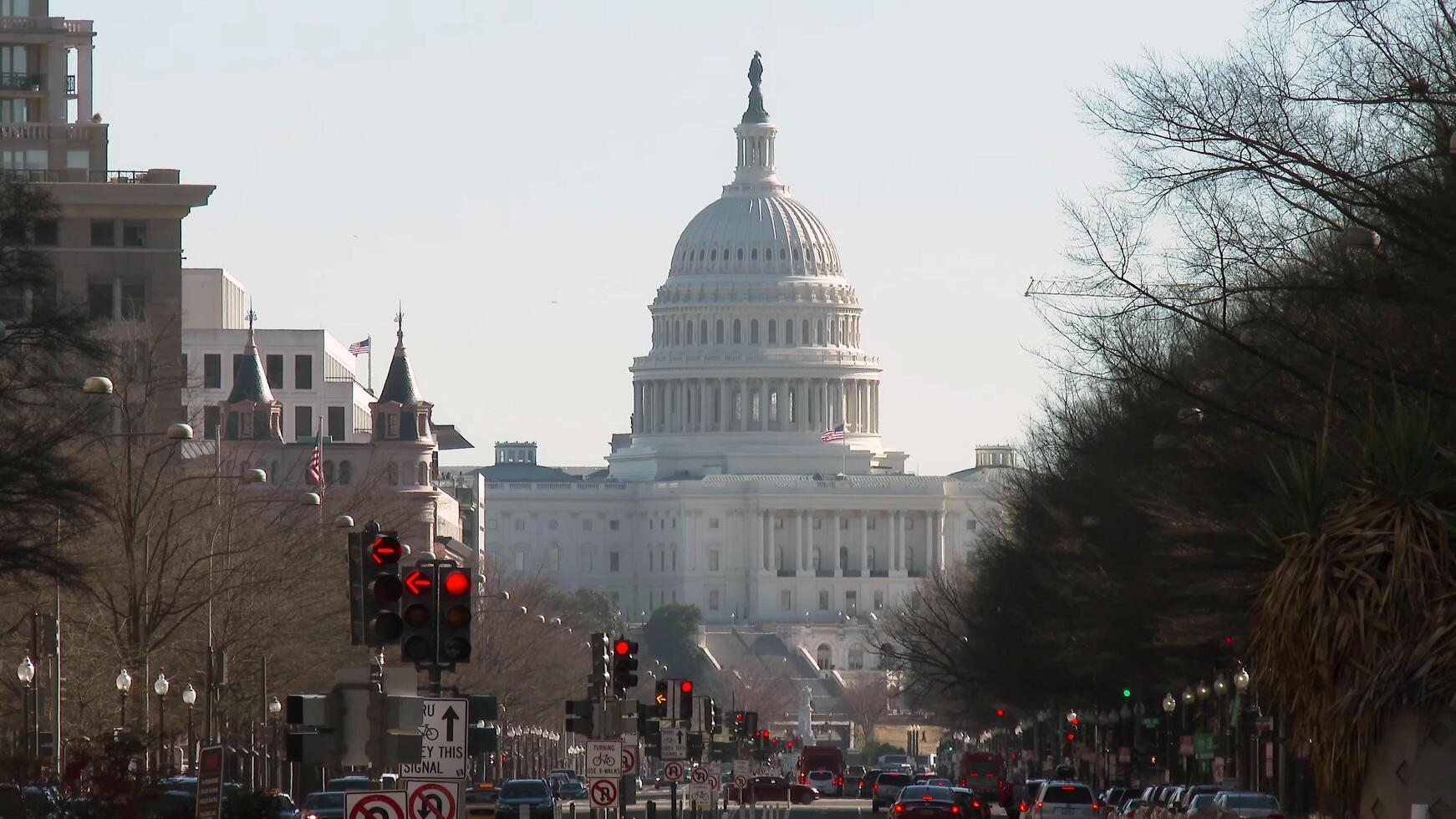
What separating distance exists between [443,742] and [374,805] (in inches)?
85.0

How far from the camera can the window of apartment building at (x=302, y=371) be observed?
164 meters

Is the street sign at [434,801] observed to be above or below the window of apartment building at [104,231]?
below

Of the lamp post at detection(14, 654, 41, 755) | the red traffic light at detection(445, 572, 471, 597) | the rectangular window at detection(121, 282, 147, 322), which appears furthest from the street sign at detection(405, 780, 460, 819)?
the rectangular window at detection(121, 282, 147, 322)

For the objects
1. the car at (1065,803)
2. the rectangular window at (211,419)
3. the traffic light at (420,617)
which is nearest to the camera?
the traffic light at (420,617)

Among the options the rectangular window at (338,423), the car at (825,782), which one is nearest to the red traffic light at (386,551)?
the car at (825,782)

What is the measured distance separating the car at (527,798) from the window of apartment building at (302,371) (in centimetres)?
10634

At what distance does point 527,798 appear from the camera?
56500 millimetres

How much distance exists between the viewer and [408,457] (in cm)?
15100

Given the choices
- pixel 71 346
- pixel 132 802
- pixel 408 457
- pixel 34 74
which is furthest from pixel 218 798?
pixel 408 457

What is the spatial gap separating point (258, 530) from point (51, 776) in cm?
2709

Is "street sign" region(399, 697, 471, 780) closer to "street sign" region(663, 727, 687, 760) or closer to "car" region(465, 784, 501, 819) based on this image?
"street sign" region(663, 727, 687, 760)

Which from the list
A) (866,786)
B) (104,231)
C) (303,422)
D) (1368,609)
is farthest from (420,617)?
(303,422)

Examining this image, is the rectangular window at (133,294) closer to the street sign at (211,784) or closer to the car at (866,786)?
the car at (866,786)

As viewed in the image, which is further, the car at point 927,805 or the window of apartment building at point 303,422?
the window of apartment building at point 303,422
